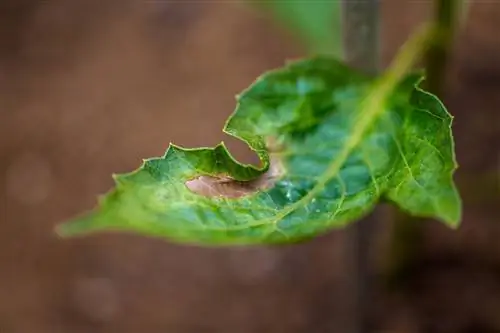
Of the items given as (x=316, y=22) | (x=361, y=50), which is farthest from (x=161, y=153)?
(x=361, y=50)

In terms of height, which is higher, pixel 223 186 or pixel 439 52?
pixel 439 52

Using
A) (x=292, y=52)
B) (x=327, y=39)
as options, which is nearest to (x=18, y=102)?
(x=292, y=52)

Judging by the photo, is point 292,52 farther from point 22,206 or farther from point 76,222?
point 76,222

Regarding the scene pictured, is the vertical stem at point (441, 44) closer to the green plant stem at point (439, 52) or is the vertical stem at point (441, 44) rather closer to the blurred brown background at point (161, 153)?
the green plant stem at point (439, 52)

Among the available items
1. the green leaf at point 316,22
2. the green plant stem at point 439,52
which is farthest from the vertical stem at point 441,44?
the green leaf at point 316,22

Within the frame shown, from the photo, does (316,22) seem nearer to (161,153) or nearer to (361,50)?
(361,50)

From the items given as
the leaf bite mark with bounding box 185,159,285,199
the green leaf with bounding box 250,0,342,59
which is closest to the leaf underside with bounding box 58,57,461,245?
the leaf bite mark with bounding box 185,159,285,199
